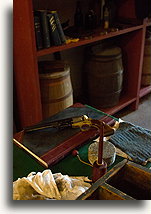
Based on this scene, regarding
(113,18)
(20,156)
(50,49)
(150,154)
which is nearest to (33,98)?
(50,49)

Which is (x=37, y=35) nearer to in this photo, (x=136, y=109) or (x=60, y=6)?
(x=60, y=6)

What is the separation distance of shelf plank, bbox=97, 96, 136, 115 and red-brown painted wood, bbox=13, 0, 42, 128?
3.11 feet

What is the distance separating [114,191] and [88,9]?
2410 mm

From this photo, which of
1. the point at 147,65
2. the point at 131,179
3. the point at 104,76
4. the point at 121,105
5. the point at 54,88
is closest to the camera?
the point at 131,179

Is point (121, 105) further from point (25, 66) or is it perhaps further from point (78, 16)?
point (25, 66)

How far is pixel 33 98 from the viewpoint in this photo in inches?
75.2

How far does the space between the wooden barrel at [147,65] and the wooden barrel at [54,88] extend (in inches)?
52.1

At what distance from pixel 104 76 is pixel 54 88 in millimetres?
716

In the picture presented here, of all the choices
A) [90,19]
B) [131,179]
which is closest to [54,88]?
[90,19]

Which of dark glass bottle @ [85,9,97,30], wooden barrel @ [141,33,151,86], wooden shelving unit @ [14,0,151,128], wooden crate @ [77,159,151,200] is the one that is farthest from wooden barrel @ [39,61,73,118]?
wooden barrel @ [141,33,151,86]

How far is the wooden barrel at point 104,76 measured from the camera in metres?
2.50

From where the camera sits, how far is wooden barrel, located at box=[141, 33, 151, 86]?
2.99 m

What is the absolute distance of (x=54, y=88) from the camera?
1.99m

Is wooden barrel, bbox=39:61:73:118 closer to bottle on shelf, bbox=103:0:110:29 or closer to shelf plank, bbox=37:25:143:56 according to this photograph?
shelf plank, bbox=37:25:143:56
